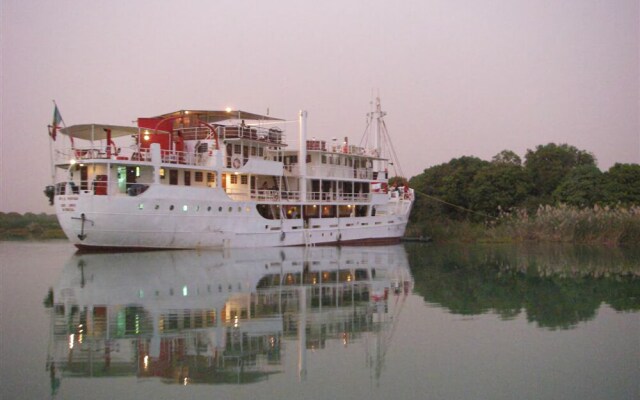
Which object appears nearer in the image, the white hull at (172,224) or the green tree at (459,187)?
the white hull at (172,224)

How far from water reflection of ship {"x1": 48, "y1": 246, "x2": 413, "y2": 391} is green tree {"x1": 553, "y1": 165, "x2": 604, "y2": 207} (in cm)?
2618

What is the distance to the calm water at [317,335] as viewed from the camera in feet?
24.2

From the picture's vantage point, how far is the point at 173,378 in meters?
7.56

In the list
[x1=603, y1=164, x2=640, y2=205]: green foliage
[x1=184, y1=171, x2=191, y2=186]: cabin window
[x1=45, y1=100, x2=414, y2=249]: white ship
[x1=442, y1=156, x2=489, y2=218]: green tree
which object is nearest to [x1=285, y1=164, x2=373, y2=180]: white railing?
[x1=45, y1=100, x2=414, y2=249]: white ship

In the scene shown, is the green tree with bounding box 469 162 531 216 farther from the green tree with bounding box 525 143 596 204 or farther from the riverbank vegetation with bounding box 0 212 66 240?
the riverbank vegetation with bounding box 0 212 66 240

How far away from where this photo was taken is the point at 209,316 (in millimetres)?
11422

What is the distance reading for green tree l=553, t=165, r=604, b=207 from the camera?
1663 inches

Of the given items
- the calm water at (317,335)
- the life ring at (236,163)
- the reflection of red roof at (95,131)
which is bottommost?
the calm water at (317,335)

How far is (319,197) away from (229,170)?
293 inches

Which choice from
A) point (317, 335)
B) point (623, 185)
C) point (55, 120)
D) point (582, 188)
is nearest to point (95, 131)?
point (55, 120)

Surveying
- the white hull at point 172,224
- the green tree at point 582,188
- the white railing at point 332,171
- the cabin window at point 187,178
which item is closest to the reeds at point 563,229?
the green tree at point 582,188

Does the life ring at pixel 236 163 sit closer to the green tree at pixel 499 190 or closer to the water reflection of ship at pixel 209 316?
the water reflection of ship at pixel 209 316

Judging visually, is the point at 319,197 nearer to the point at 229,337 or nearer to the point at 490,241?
the point at 490,241

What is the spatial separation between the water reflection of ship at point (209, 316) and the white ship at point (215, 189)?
644 centimetres
